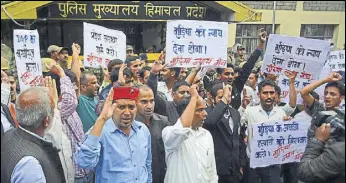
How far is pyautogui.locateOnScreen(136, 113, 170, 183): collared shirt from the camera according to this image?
319 centimetres

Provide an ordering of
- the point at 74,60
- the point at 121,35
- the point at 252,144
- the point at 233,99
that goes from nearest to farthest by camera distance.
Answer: the point at 252,144, the point at 74,60, the point at 233,99, the point at 121,35

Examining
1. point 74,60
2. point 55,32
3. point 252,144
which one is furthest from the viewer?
point 55,32

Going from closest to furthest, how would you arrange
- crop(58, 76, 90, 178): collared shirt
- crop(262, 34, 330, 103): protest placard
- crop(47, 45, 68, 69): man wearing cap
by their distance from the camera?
crop(58, 76, 90, 178): collared shirt, crop(262, 34, 330, 103): protest placard, crop(47, 45, 68, 69): man wearing cap

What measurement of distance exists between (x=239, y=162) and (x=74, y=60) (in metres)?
2.15

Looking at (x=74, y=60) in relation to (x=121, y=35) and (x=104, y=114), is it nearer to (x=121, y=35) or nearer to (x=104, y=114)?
(x=121, y=35)

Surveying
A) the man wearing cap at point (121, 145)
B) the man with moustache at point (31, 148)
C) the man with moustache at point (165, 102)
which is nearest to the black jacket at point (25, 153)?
the man with moustache at point (31, 148)

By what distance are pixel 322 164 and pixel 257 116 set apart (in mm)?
2211

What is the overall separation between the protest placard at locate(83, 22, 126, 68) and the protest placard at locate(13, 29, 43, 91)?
2.38ft

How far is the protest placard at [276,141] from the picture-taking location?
3846 mm

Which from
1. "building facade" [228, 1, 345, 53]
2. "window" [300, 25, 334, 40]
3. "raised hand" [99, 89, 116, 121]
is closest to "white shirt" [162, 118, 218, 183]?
"raised hand" [99, 89, 116, 121]

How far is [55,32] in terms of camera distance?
12492 mm

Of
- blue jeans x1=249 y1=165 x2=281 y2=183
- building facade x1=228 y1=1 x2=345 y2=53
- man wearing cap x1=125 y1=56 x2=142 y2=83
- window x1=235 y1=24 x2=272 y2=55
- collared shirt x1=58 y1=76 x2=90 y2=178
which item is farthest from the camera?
window x1=235 y1=24 x2=272 y2=55

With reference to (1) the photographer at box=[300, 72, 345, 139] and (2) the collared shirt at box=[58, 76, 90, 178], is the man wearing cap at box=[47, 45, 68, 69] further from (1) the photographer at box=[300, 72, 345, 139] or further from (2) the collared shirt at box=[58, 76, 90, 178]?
(1) the photographer at box=[300, 72, 345, 139]

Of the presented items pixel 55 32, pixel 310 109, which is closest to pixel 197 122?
pixel 310 109
